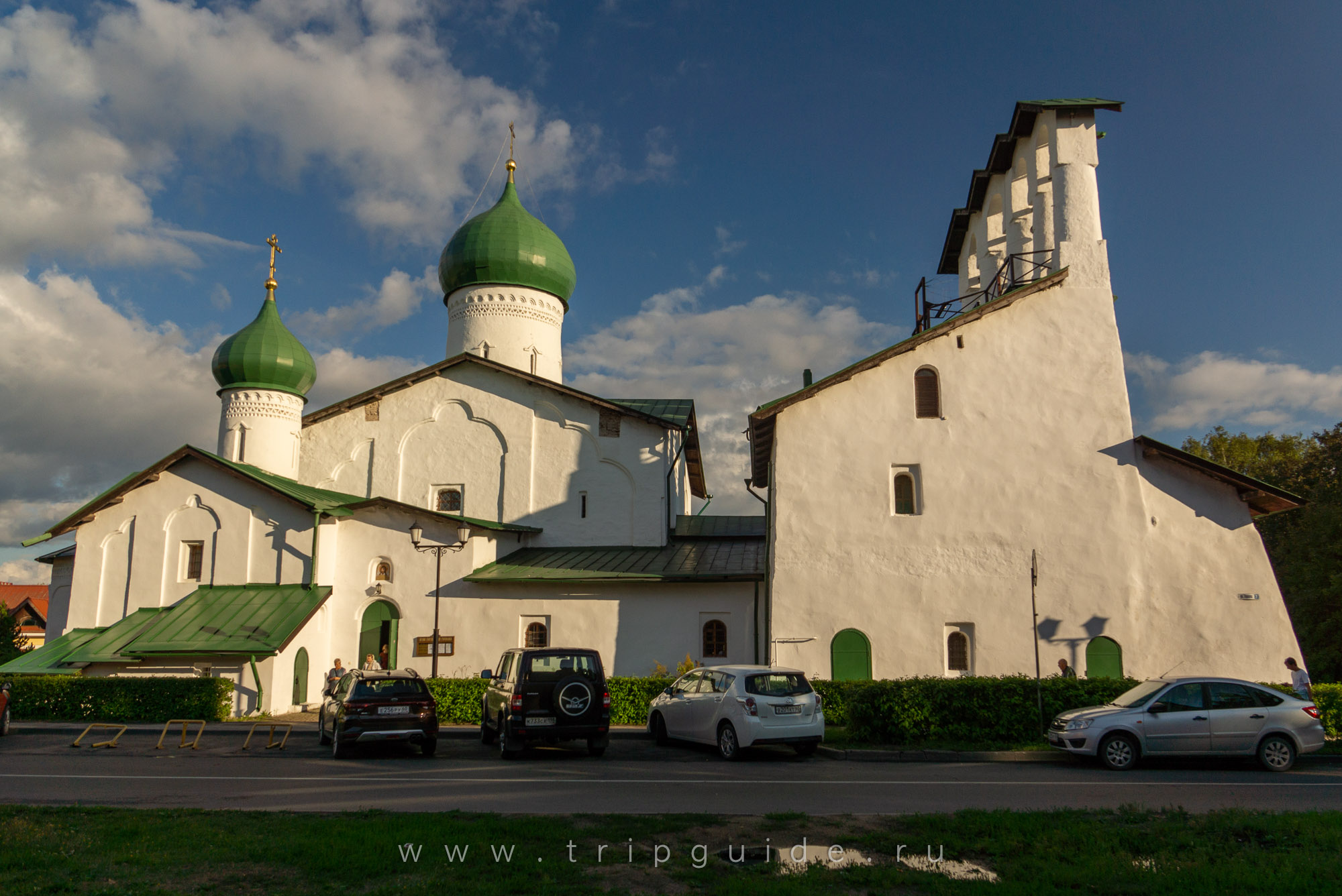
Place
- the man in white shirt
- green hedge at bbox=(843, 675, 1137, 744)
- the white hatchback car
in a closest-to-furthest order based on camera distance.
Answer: the white hatchback car → green hedge at bbox=(843, 675, 1137, 744) → the man in white shirt

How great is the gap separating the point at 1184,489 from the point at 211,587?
80.6 feet

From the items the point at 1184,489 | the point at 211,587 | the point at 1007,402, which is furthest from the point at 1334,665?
the point at 211,587

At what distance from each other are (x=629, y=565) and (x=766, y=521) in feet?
12.9

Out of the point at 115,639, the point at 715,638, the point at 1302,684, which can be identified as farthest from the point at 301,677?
the point at 1302,684

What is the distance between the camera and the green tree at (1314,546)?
102 ft

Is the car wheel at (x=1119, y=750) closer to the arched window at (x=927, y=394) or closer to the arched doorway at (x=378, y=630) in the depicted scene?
the arched window at (x=927, y=394)

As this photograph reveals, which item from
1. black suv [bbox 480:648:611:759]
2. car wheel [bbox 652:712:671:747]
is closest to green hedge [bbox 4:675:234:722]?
black suv [bbox 480:648:611:759]

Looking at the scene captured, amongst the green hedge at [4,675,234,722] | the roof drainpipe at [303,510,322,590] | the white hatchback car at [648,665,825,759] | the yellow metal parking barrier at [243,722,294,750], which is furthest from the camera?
the roof drainpipe at [303,510,322,590]

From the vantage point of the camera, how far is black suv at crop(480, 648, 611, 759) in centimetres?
1416

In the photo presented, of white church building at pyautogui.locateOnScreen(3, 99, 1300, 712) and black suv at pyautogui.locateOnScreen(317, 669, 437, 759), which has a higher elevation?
white church building at pyautogui.locateOnScreen(3, 99, 1300, 712)

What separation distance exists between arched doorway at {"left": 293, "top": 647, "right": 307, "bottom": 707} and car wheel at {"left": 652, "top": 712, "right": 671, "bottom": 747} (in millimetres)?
10896

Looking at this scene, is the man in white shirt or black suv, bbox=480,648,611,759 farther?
the man in white shirt

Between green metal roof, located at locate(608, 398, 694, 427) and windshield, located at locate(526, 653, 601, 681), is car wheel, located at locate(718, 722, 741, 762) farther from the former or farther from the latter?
green metal roof, located at locate(608, 398, 694, 427)

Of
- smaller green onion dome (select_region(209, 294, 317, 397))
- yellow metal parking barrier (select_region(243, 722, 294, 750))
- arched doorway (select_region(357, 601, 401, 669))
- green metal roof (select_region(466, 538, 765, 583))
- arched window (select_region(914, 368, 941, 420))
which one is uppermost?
smaller green onion dome (select_region(209, 294, 317, 397))
